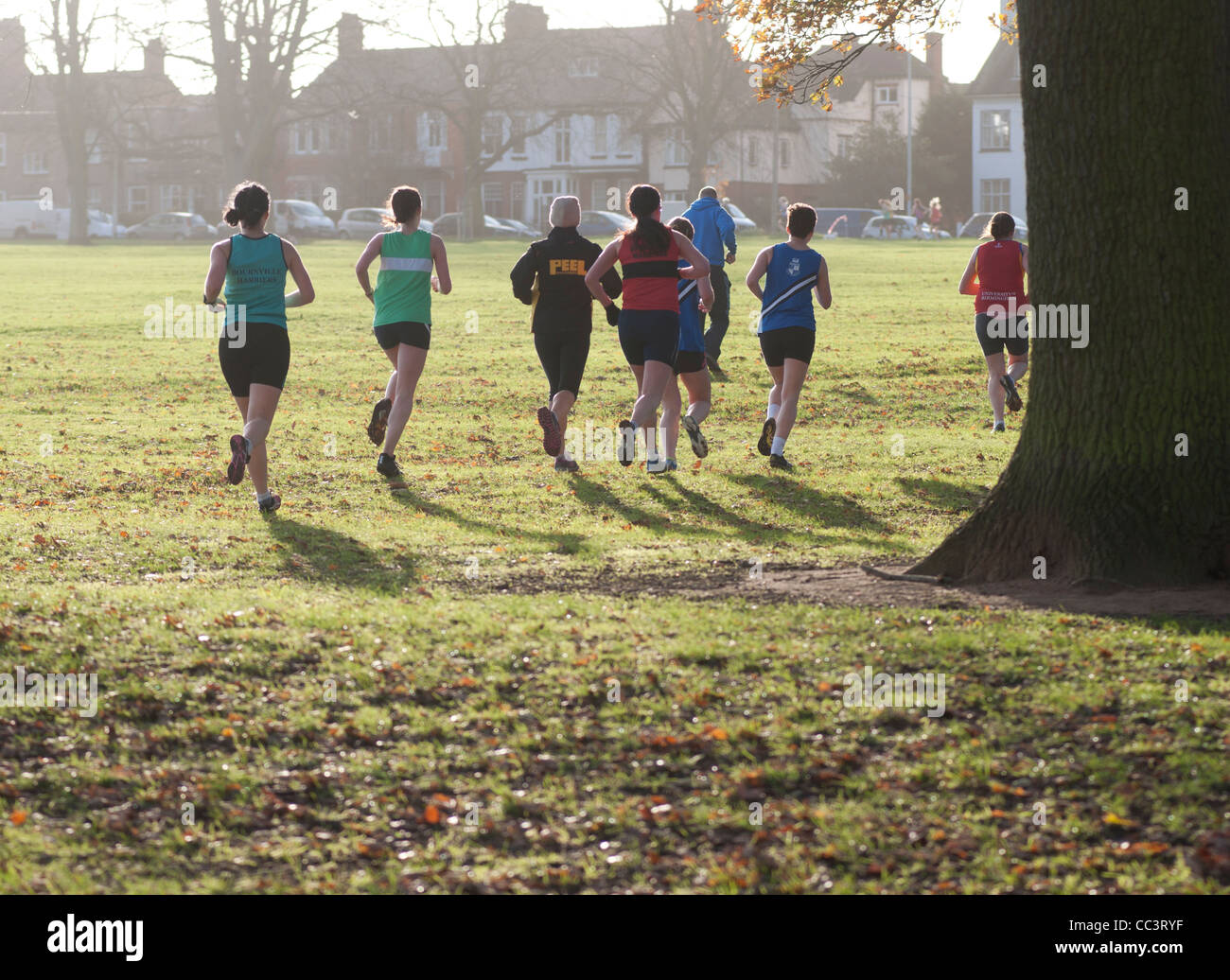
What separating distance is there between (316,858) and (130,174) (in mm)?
90245

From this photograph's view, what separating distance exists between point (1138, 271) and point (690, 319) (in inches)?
187

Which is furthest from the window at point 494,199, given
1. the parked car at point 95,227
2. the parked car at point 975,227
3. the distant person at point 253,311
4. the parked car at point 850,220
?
the distant person at point 253,311

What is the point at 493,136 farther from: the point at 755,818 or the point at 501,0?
the point at 755,818

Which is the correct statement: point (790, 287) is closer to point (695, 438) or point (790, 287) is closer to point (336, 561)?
point (695, 438)

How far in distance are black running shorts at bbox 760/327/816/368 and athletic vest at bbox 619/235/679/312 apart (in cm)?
97

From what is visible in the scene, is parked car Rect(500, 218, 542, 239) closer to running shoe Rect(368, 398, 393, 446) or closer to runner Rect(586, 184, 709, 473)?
running shoe Rect(368, 398, 393, 446)

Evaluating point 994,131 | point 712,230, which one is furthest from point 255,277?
point 994,131

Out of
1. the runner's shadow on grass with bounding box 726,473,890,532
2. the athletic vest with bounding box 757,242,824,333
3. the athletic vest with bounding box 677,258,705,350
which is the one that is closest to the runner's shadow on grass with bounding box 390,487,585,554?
the runner's shadow on grass with bounding box 726,473,890,532

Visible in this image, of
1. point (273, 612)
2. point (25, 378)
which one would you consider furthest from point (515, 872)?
point (25, 378)

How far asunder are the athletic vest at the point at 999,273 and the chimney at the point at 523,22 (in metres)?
49.3

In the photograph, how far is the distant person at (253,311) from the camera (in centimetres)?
954

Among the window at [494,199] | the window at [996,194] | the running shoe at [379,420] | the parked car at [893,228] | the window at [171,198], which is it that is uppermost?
the window at [171,198]

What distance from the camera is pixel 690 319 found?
11.6 metres

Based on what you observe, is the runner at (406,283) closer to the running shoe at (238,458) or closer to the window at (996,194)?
the running shoe at (238,458)
